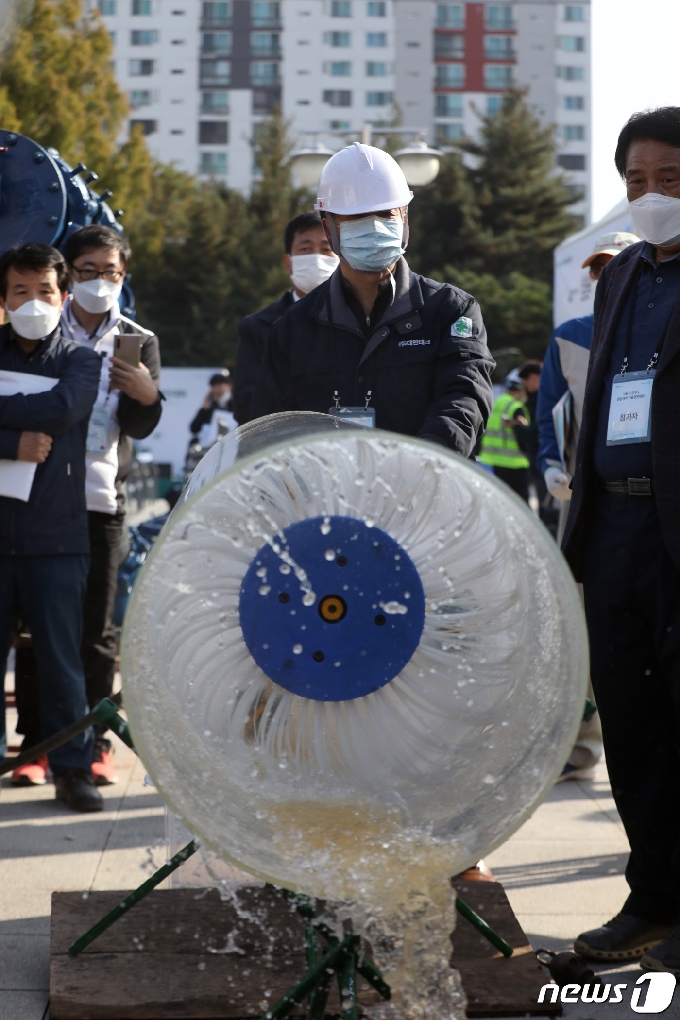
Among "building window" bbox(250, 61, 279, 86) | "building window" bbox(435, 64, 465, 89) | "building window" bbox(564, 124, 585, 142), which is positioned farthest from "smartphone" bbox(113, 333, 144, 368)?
"building window" bbox(564, 124, 585, 142)

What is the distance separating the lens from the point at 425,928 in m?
2.37

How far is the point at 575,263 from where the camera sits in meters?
10.5

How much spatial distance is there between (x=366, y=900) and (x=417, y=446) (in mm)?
798

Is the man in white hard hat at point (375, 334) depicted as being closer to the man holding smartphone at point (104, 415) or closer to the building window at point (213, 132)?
the man holding smartphone at point (104, 415)

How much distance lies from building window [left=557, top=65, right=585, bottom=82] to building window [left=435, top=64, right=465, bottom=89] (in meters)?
7.58

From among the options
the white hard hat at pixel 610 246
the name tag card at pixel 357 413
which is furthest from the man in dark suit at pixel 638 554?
the white hard hat at pixel 610 246

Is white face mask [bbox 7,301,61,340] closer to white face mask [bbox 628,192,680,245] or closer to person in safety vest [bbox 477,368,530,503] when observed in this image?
white face mask [bbox 628,192,680,245]

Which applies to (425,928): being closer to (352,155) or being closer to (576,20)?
(352,155)

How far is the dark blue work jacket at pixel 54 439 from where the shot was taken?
178 inches

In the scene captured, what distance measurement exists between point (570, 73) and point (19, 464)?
97.4 m

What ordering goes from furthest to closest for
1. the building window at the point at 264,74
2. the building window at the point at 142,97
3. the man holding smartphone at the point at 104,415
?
the building window at the point at 264,74 < the building window at the point at 142,97 < the man holding smartphone at the point at 104,415

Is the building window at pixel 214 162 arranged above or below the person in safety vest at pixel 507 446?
above

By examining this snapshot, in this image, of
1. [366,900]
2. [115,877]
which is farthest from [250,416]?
[366,900]

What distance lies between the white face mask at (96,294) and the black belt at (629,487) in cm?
257
